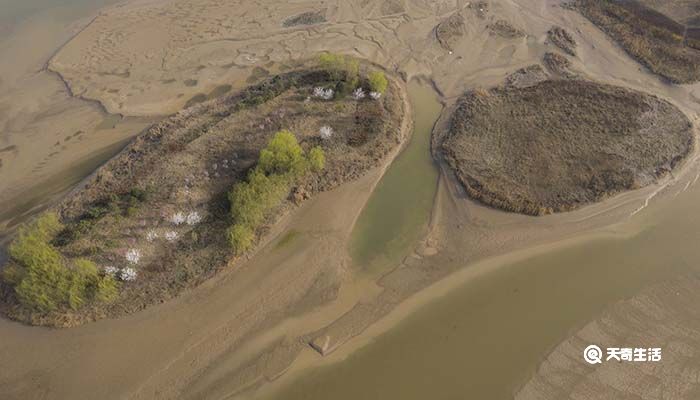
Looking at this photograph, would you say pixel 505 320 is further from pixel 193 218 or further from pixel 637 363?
pixel 193 218

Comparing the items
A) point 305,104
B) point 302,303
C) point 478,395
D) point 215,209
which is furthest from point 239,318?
point 305,104

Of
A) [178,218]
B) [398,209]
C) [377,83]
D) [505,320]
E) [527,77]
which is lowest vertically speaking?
[505,320]

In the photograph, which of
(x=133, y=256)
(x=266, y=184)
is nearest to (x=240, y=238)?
(x=266, y=184)

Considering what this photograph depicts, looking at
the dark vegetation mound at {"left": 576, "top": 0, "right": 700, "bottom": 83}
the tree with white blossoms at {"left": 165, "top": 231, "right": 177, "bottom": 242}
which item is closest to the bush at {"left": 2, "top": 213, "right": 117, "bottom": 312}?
the tree with white blossoms at {"left": 165, "top": 231, "right": 177, "bottom": 242}

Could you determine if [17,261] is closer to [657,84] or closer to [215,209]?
[215,209]

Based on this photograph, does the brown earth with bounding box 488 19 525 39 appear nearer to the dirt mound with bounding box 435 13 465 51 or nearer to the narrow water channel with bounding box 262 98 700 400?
the dirt mound with bounding box 435 13 465 51

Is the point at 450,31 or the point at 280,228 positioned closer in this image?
the point at 280,228

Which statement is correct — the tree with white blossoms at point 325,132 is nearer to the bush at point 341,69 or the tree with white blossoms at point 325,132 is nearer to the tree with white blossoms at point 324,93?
the tree with white blossoms at point 324,93
